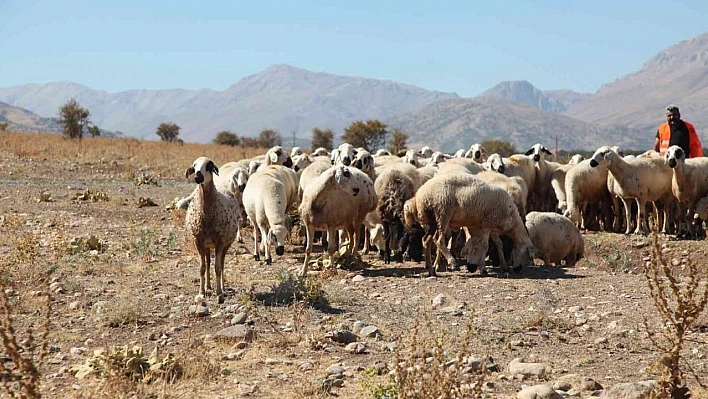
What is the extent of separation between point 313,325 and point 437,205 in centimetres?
403

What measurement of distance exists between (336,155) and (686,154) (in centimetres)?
796

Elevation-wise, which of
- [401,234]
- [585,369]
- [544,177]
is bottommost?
[585,369]

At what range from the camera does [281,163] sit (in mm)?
17000

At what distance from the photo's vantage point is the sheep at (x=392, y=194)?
13.7m

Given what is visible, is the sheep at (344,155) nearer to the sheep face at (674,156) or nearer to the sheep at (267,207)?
the sheep at (267,207)

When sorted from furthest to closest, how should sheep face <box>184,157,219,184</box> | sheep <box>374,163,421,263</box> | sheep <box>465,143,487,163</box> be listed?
1. sheep <box>465,143,487,163</box>
2. sheep <box>374,163,421,263</box>
3. sheep face <box>184,157,219,184</box>

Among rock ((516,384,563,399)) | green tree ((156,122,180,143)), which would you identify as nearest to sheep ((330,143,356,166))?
rock ((516,384,563,399))

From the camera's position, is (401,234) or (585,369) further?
(401,234)

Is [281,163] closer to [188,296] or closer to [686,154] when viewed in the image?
[188,296]

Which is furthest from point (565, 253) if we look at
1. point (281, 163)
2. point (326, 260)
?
point (281, 163)

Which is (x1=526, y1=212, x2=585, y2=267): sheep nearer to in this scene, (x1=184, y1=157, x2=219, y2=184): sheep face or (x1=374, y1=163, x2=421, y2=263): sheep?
(x1=374, y1=163, x2=421, y2=263): sheep

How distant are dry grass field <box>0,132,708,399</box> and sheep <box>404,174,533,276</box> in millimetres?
517

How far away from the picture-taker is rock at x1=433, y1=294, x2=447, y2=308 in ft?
32.1

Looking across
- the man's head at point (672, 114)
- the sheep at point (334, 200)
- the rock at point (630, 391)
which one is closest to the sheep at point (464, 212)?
the sheep at point (334, 200)
